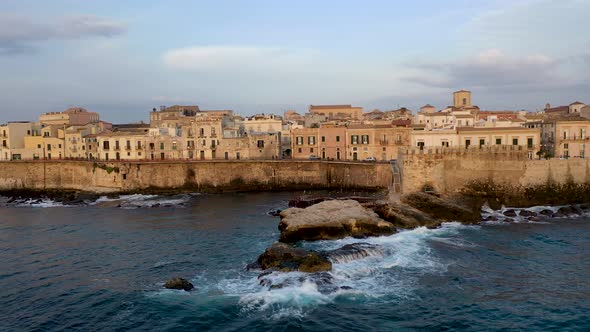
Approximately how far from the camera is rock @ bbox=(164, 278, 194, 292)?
22969 millimetres

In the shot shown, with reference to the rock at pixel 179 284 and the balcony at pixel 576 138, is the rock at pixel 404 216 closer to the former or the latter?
the rock at pixel 179 284

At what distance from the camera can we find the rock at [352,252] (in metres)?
25.8

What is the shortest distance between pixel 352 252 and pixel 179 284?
929cm

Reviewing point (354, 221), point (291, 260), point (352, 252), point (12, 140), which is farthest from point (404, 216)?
point (12, 140)

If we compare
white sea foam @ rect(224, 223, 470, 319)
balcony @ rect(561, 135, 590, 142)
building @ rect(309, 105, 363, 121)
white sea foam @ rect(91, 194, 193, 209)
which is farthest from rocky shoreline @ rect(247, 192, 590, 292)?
building @ rect(309, 105, 363, 121)

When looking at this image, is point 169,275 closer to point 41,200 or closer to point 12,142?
point 41,200

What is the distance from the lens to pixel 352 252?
26641mm

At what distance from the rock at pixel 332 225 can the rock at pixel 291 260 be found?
15.0ft

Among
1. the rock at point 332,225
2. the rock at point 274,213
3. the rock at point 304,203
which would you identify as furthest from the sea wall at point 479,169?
the rock at point 274,213

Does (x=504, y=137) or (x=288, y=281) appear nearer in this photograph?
(x=288, y=281)

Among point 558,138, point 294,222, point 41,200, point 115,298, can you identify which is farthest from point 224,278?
point 558,138

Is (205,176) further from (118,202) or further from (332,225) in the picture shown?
(332,225)

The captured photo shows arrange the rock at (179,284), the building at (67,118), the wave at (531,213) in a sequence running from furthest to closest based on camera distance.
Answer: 1. the building at (67,118)
2. the wave at (531,213)
3. the rock at (179,284)

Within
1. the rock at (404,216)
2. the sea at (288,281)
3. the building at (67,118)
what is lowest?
the sea at (288,281)
